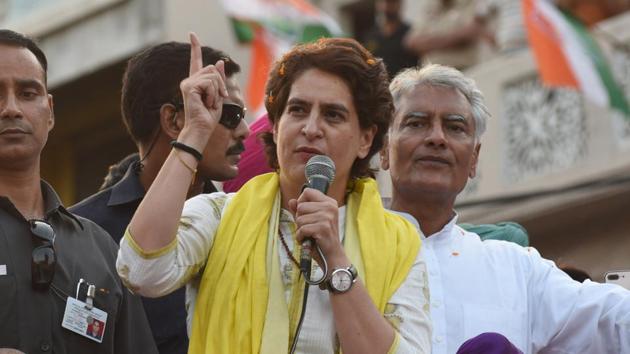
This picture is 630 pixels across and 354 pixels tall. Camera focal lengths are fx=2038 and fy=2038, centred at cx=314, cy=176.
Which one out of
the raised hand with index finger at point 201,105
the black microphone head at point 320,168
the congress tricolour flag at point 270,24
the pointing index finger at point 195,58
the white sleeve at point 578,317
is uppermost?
the pointing index finger at point 195,58

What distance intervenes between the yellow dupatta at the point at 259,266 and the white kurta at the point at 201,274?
35mm

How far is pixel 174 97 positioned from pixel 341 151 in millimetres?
1343

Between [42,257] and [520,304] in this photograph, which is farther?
[520,304]

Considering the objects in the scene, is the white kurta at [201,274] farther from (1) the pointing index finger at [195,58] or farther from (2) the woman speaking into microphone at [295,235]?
(1) the pointing index finger at [195,58]

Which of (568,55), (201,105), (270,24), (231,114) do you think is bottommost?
(270,24)

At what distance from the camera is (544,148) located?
1445 cm

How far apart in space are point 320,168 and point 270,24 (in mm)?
9696

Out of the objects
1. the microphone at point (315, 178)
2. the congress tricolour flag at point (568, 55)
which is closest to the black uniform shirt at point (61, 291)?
the microphone at point (315, 178)

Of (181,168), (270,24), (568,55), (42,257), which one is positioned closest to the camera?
(181,168)

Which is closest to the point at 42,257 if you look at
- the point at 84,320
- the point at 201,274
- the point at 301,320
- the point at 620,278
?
the point at 84,320

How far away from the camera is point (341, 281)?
6.02 meters

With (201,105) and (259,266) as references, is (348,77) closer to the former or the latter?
(201,105)

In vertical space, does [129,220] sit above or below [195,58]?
below

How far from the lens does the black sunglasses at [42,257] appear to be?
6406 millimetres
